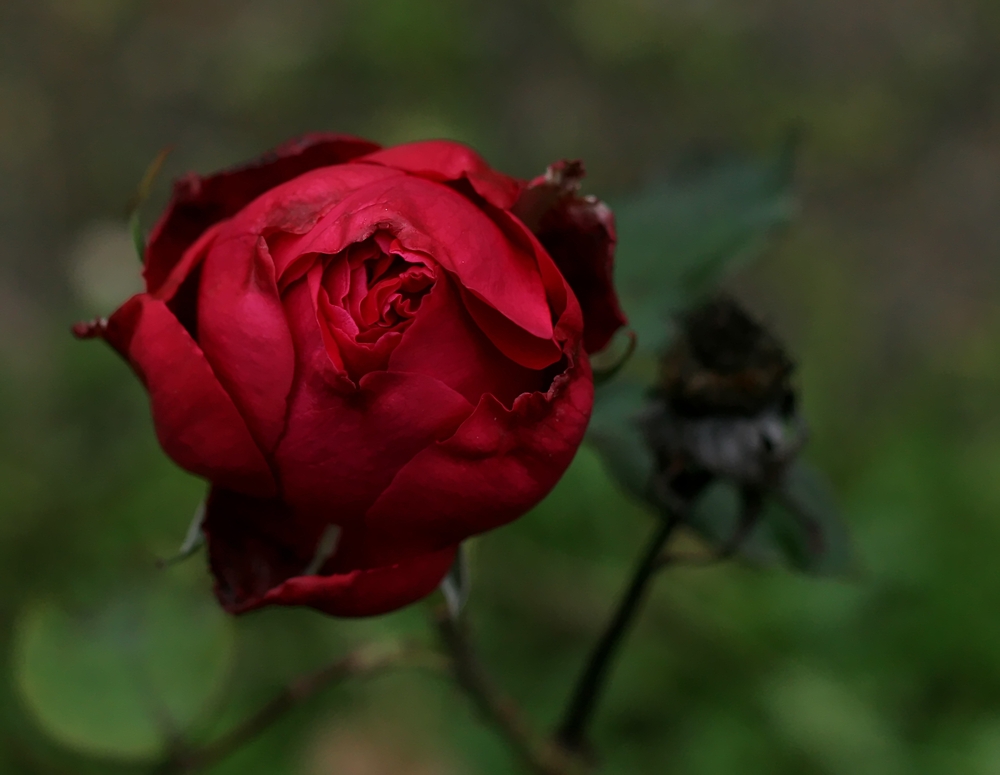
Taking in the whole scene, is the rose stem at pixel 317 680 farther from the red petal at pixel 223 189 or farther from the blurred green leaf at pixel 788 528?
the red petal at pixel 223 189

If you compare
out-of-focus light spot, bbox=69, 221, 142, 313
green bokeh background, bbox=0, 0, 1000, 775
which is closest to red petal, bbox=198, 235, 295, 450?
green bokeh background, bbox=0, 0, 1000, 775

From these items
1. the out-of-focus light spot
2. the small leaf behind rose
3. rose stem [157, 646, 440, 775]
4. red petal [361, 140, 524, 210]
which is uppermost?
red petal [361, 140, 524, 210]

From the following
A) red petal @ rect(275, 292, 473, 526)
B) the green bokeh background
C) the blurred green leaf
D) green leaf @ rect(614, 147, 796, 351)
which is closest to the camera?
red petal @ rect(275, 292, 473, 526)

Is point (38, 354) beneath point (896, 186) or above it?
beneath

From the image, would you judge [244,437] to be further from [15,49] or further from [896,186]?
[15,49]

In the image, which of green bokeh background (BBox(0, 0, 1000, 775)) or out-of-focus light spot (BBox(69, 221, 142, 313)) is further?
out-of-focus light spot (BBox(69, 221, 142, 313))

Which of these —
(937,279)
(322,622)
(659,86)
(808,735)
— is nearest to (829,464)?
(808,735)

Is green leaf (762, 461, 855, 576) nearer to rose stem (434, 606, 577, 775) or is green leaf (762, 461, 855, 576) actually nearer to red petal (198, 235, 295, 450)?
rose stem (434, 606, 577, 775)
